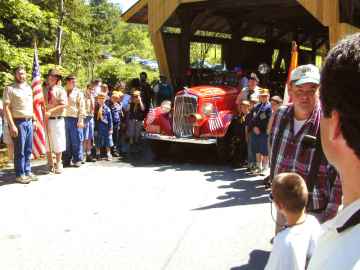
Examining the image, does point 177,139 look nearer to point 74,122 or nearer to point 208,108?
point 208,108

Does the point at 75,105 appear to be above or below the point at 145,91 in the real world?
below

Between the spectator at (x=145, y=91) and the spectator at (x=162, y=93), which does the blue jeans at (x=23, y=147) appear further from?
the spectator at (x=162, y=93)

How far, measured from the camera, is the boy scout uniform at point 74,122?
9.20m

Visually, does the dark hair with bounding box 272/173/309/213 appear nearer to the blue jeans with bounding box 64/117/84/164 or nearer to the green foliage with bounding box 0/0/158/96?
the blue jeans with bounding box 64/117/84/164

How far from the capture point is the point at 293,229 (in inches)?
108

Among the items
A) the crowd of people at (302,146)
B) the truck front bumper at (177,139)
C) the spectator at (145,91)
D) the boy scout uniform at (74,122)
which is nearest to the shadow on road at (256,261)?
the crowd of people at (302,146)

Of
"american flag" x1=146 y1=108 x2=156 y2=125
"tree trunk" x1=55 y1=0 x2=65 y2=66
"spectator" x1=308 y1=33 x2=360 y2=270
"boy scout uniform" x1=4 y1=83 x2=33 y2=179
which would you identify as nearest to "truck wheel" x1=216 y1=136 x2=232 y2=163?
"american flag" x1=146 y1=108 x2=156 y2=125

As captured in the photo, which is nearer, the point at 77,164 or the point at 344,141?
the point at 344,141

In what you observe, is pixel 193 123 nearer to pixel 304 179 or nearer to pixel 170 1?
pixel 170 1

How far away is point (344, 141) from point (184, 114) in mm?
9400

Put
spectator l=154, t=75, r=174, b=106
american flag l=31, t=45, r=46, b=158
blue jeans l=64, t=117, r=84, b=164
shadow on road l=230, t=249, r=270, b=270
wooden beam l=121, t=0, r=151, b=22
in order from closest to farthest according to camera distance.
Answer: shadow on road l=230, t=249, r=270, b=270 → american flag l=31, t=45, r=46, b=158 → blue jeans l=64, t=117, r=84, b=164 → spectator l=154, t=75, r=174, b=106 → wooden beam l=121, t=0, r=151, b=22

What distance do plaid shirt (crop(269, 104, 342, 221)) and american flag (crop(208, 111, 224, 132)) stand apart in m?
6.30

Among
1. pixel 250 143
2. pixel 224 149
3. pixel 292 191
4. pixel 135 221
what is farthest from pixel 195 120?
pixel 292 191

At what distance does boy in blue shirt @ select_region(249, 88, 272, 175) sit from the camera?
8.66m
